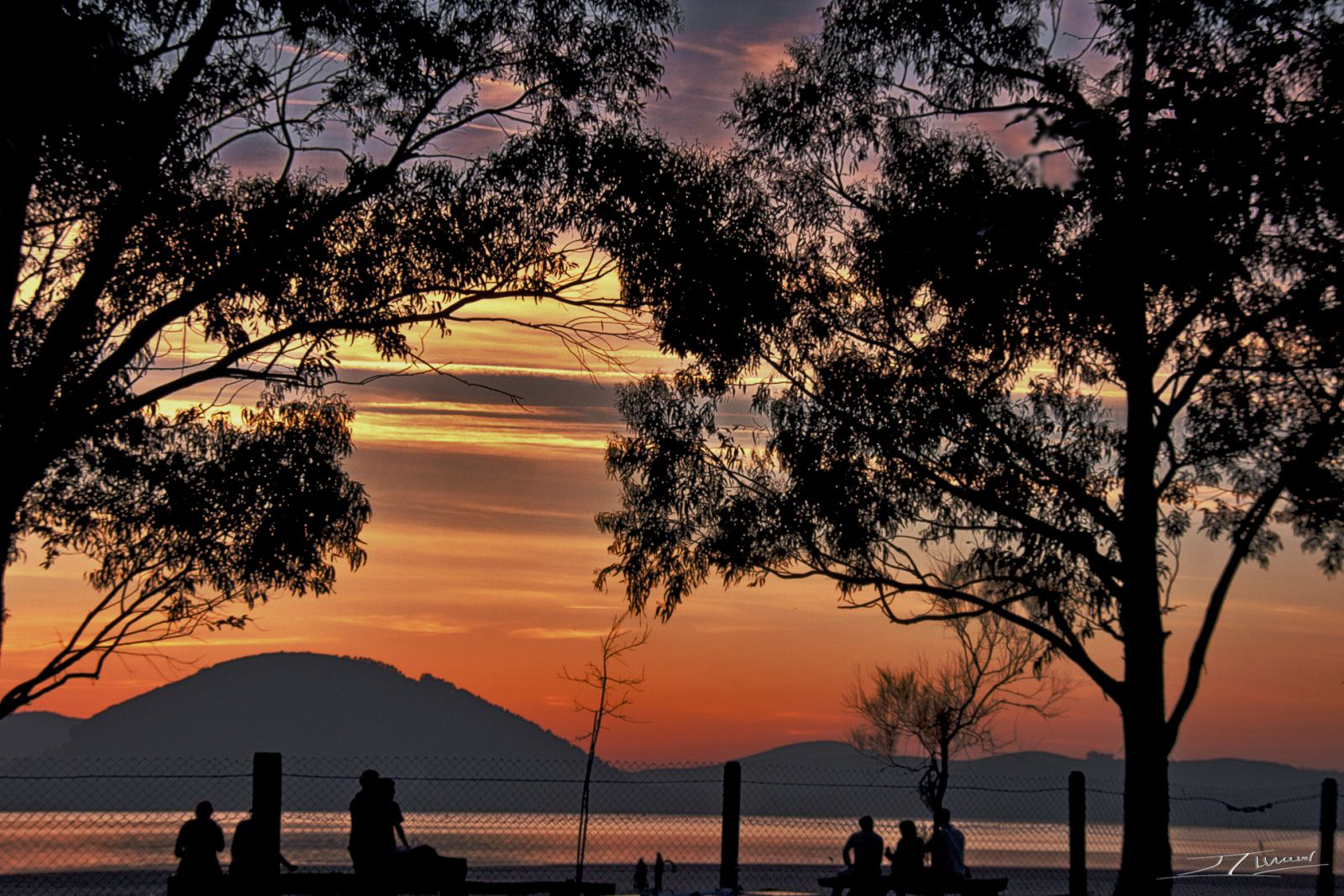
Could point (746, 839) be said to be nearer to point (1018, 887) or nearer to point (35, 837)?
point (35, 837)

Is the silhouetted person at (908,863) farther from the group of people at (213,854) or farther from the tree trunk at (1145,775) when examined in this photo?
the group of people at (213,854)

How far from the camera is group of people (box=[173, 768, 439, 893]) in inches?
414

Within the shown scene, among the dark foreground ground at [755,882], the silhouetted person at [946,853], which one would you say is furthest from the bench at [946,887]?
the dark foreground ground at [755,882]

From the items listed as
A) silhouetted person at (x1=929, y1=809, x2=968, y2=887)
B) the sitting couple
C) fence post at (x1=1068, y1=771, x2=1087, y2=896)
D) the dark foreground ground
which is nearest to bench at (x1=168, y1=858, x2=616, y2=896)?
the sitting couple

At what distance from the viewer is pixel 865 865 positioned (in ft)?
41.8

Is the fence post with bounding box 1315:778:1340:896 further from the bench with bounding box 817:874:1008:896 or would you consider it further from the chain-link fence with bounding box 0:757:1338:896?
the bench with bounding box 817:874:1008:896

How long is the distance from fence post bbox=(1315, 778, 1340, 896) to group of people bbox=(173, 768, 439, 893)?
9469 millimetres

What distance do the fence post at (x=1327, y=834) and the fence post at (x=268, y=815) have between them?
10584 mm

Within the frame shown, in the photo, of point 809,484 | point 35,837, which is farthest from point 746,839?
point 809,484

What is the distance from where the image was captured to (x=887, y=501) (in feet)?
53.4

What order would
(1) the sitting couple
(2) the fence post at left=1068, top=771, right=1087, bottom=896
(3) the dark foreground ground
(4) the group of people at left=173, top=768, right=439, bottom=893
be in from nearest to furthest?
(4) the group of people at left=173, top=768, right=439, bottom=893 → (1) the sitting couple → (2) the fence post at left=1068, top=771, right=1087, bottom=896 → (3) the dark foreground ground

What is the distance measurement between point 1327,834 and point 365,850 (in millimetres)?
10143

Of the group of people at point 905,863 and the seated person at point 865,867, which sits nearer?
the group of people at point 905,863

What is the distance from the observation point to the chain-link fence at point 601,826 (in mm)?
22859
